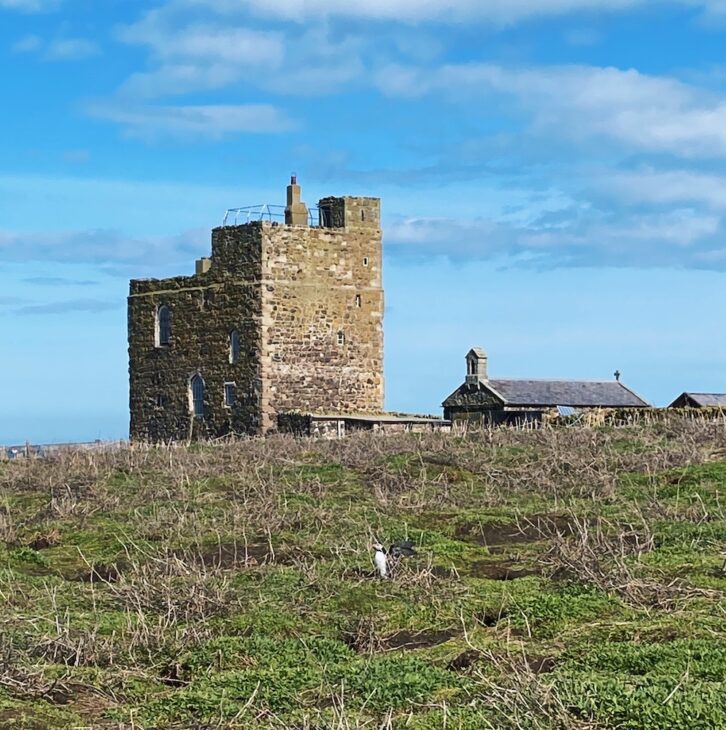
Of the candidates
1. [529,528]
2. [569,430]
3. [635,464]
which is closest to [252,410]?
[569,430]

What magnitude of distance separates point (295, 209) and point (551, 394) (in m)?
10.8

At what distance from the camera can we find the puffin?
13.5 meters

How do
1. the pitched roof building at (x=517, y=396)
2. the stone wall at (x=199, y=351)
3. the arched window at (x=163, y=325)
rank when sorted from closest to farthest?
1. the stone wall at (x=199, y=351)
2. the arched window at (x=163, y=325)
3. the pitched roof building at (x=517, y=396)

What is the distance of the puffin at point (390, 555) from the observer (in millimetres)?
13516

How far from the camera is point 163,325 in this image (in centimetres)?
4562

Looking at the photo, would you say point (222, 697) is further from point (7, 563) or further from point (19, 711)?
point (7, 563)

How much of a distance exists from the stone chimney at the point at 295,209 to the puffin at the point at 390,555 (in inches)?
1155

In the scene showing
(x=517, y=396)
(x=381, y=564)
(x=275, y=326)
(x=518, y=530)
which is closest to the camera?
(x=381, y=564)

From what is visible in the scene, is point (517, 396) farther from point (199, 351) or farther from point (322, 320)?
point (199, 351)

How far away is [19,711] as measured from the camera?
936 cm

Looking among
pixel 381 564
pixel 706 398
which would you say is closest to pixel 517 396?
pixel 706 398

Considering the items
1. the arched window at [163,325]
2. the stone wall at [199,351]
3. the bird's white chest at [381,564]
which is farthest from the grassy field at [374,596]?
the arched window at [163,325]

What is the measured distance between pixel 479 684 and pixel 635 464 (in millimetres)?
12254

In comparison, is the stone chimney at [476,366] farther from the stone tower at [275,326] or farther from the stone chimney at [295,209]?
the stone chimney at [295,209]
